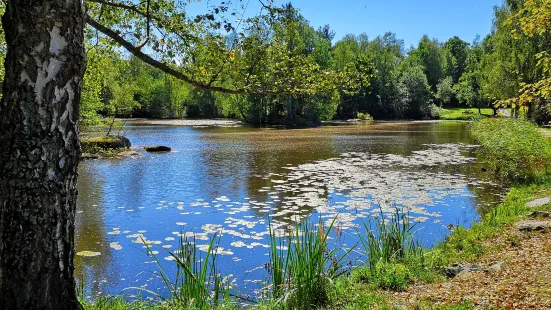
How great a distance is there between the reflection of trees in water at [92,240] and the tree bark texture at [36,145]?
393 cm

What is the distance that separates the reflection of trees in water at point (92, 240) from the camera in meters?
7.42

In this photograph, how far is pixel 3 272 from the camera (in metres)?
3.15

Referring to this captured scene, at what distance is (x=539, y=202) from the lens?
966cm

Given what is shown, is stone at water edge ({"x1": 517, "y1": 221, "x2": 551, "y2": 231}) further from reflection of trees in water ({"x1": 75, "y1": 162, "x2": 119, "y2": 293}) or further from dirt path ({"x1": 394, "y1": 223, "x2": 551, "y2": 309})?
reflection of trees in water ({"x1": 75, "y1": 162, "x2": 119, "y2": 293})

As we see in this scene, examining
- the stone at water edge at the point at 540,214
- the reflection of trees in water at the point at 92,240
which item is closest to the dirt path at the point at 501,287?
the stone at water edge at the point at 540,214

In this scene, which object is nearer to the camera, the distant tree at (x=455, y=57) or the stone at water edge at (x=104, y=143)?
the stone at water edge at (x=104, y=143)

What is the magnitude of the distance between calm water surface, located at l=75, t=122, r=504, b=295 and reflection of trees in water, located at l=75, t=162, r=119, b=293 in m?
0.02

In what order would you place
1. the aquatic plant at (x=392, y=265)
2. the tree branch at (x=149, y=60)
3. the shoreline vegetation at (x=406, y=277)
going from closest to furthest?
1. the shoreline vegetation at (x=406, y=277)
2. the tree branch at (x=149, y=60)
3. the aquatic plant at (x=392, y=265)

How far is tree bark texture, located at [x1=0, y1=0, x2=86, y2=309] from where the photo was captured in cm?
306

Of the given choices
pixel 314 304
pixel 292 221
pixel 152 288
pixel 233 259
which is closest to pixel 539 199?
pixel 292 221

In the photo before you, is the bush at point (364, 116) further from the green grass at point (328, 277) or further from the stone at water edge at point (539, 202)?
the green grass at point (328, 277)

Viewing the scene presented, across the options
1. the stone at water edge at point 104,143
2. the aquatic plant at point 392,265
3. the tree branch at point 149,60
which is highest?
the tree branch at point 149,60

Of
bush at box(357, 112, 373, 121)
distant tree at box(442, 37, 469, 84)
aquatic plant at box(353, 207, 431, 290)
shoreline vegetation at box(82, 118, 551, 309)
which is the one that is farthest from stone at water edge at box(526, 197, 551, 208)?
distant tree at box(442, 37, 469, 84)

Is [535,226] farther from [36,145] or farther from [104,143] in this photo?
[104,143]
